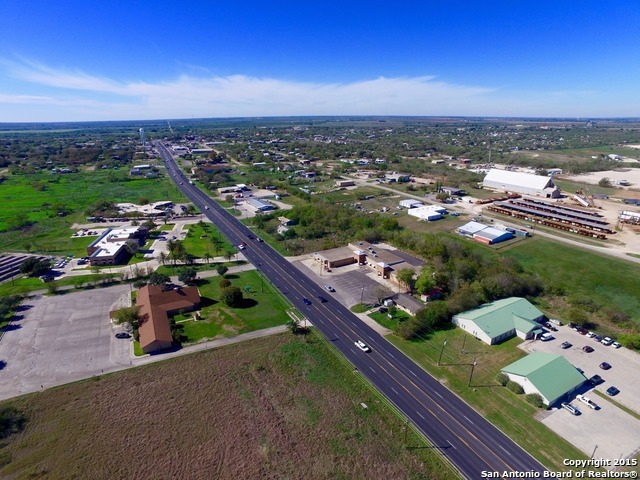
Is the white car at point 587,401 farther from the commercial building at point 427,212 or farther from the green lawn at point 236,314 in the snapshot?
the commercial building at point 427,212

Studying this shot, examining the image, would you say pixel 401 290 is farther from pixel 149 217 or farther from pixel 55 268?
pixel 149 217

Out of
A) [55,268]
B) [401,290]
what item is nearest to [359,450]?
[401,290]

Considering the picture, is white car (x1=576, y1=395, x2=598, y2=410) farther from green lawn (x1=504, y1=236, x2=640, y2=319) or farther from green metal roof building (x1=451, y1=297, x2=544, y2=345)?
green lawn (x1=504, y1=236, x2=640, y2=319)

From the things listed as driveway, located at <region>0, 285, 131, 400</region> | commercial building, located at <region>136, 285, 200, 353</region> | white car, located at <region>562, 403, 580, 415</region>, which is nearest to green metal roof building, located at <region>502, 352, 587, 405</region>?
white car, located at <region>562, 403, 580, 415</region>

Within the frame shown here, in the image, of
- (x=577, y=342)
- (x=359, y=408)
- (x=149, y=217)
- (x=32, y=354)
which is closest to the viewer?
(x=359, y=408)

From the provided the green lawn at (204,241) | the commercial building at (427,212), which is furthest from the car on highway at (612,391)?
the green lawn at (204,241)

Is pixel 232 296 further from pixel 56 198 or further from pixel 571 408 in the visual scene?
pixel 56 198

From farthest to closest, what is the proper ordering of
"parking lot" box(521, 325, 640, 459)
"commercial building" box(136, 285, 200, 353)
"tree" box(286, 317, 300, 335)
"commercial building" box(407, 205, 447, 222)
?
"commercial building" box(407, 205, 447, 222)
"tree" box(286, 317, 300, 335)
"commercial building" box(136, 285, 200, 353)
"parking lot" box(521, 325, 640, 459)
